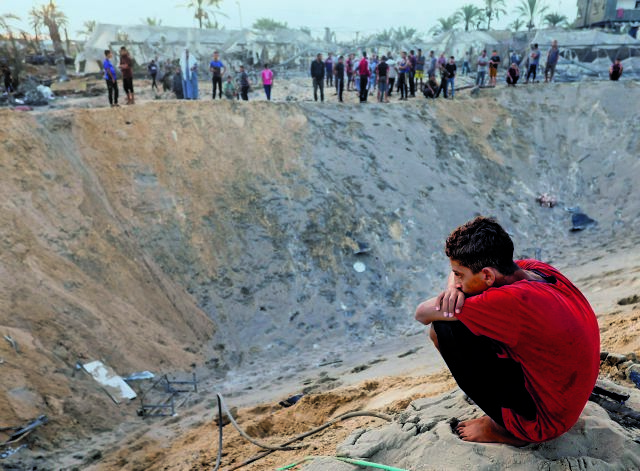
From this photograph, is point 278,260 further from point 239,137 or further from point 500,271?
point 500,271

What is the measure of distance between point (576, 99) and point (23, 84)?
727 inches

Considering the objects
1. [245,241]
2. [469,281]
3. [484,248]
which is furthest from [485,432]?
[245,241]

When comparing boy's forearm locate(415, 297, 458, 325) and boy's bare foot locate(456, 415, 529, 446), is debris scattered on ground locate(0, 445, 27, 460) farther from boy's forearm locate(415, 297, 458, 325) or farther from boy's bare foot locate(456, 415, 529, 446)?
boy's forearm locate(415, 297, 458, 325)

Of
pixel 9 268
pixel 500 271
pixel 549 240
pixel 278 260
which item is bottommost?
pixel 549 240

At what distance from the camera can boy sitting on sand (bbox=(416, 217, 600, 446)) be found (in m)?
2.32

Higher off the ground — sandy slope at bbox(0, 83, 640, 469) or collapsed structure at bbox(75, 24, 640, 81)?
collapsed structure at bbox(75, 24, 640, 81)

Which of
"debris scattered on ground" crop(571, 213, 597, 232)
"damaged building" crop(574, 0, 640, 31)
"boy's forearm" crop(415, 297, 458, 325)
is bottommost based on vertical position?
"debris scattered on ground" crop(571, 213, 597, 232)

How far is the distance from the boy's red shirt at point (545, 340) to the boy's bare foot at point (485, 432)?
4.0 inches

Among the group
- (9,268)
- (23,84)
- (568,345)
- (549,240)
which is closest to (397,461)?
(568,345)

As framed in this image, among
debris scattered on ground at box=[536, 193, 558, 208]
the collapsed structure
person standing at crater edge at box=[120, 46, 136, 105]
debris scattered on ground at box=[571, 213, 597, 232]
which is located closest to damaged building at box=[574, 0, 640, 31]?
the collapsed structure

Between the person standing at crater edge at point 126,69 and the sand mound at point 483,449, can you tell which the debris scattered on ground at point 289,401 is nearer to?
the sand mound at point 483,449

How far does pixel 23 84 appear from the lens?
16422 millimetres

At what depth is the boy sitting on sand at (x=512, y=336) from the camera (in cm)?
232

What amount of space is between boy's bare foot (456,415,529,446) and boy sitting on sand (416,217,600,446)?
1cm
